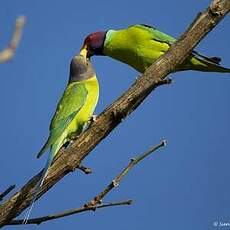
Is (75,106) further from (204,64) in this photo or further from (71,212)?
(71,212)

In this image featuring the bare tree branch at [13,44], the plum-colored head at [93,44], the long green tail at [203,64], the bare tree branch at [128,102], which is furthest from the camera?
the plum-colored head at [93,44]

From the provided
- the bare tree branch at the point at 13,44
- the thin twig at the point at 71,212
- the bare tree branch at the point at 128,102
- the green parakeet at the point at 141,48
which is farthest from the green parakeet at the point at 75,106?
the bare tree branch at the point at 13,44

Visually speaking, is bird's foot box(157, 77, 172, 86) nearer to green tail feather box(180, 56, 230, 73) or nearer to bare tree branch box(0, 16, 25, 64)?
bare tree branch box(0, 16, 25, 64)

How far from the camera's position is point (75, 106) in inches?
161

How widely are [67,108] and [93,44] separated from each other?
1426 mm

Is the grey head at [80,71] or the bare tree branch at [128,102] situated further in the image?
the grey head at [80,71]

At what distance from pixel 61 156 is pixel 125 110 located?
52cm

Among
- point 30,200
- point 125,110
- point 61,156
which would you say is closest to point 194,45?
point 125,110

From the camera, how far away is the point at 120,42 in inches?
194

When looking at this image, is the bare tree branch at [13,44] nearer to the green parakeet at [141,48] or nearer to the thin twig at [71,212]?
the thin twig at [71,212]

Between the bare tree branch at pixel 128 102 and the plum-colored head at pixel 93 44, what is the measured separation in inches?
101

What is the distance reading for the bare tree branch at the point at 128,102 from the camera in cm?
254

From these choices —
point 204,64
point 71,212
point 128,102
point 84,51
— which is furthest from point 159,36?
point 71,212

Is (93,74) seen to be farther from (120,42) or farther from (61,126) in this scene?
(61,126)
